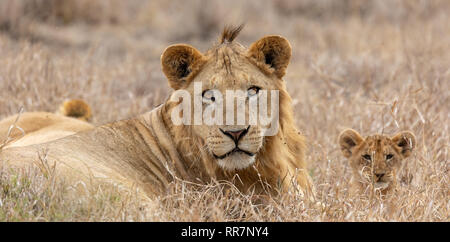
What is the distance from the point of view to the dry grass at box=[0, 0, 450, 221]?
3594mm

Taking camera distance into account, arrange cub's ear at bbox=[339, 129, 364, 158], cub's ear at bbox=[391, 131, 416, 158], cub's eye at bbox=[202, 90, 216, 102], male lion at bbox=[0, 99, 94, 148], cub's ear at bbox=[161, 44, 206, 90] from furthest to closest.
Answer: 1. cub's ear at bbox=[339, 129, 364, 158]
2. cub's ear at bbox=[391, 131, 416, 158]
3. male lion at bbox=[0, 99, 94, 148]
4. cub's ear at bbox=[161, 44, 206, 90]
5. cub's eye at bbox=[202, 90, 216, 102]

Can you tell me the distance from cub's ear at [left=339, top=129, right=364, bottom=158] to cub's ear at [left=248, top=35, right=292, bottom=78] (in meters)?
1.31

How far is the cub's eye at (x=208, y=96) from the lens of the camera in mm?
3945

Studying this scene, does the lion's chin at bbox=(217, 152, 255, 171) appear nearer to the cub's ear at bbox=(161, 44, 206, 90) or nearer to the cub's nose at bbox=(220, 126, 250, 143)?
the cub's nose at bbox=(220, 126, 250, 143)

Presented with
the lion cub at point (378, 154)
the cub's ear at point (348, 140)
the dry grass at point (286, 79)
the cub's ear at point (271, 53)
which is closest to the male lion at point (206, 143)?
the cub's ear at point (271, 53)

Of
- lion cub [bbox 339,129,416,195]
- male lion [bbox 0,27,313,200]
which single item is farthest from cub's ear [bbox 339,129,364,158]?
male lion [bbox 0,27,313,200]

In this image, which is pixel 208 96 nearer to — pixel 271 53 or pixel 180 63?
pixel 180 63

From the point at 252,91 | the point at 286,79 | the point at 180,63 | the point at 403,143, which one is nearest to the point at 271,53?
the point at 252,91


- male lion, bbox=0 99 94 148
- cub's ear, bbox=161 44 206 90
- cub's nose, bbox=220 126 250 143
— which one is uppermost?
cub's ear, bbox=161 44 206 90

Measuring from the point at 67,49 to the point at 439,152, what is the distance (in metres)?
6.44

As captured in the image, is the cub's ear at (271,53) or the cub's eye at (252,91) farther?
the cub's ear at (271,53)

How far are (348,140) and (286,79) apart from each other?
3.39 m

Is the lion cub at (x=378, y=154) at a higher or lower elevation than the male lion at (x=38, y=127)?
lower

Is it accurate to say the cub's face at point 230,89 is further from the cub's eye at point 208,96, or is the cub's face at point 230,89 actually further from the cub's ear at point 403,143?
the cub's ear at point 403,143
